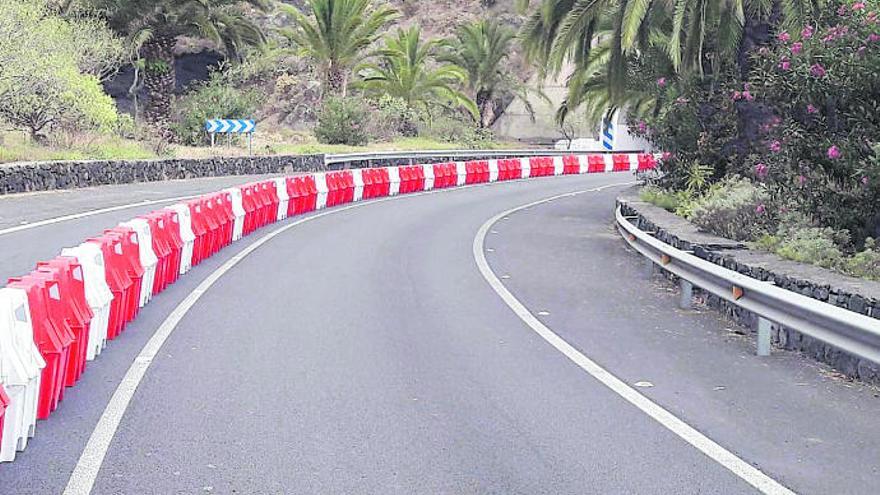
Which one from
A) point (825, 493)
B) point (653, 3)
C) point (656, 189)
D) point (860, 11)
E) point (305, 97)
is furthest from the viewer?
point (305, 97)

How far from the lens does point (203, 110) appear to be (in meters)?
44.2

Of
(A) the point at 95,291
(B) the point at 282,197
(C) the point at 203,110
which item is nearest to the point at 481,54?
(C) the point at 203,110

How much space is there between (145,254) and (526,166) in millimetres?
31396

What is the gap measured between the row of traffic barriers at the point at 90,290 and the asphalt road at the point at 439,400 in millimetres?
192

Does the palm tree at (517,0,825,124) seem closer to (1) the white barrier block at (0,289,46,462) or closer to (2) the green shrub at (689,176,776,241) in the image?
(2) the green shrub at (689,176,776,241)

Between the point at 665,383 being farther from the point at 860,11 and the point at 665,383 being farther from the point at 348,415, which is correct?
the point at 860,11

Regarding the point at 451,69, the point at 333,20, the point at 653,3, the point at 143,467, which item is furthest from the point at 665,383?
the point at 451,69

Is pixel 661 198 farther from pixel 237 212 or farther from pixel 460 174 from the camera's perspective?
pixel 460 174

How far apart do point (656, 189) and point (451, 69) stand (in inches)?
1204

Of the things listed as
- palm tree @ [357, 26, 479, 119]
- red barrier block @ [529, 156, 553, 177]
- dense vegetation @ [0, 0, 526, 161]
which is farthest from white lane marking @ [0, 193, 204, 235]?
palm tree @ [357, 26, 479, 119]

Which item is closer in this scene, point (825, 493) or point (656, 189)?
point (825, 493)

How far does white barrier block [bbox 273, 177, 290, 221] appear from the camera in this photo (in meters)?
23.1

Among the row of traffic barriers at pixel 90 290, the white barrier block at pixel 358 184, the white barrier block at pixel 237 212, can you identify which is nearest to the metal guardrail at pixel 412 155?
the white barrier block at pixel 358 184

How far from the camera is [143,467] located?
6.31 meters
